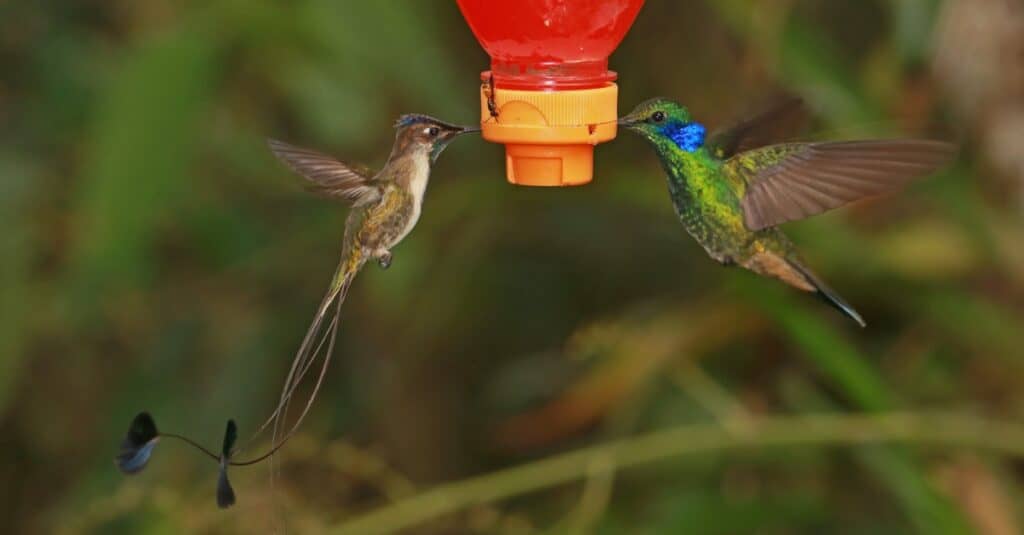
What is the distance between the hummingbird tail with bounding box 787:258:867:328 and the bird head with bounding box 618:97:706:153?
20 centimetres

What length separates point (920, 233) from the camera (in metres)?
2.59

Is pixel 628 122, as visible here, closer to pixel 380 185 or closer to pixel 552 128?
pixel 552 128

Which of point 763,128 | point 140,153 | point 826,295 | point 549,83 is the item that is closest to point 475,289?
point 140,153

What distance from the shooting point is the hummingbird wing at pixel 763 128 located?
4.97 ft

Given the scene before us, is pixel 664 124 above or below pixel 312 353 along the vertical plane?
above

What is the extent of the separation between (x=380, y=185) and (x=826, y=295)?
1.57ft

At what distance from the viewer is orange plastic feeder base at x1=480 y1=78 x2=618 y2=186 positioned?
124 centimetres

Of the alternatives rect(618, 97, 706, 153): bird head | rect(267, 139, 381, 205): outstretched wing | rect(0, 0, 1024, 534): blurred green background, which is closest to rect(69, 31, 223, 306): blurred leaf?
rect(0, 0, 1024, 534): blurred green background

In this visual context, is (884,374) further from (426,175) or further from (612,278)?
(426,175)

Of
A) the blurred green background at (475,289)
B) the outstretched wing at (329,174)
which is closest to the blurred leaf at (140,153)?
the blurred green background at (475,289)

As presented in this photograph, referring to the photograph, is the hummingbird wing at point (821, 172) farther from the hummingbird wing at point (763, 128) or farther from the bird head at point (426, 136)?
the bird head at point (426, 136)

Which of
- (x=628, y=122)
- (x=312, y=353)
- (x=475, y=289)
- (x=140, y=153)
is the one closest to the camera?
(x=312, y=353)

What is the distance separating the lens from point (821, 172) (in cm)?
136

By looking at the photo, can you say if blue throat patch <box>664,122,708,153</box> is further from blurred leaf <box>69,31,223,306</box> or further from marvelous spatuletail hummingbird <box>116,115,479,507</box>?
blurred leaf <box>69,31,223,306</box>
